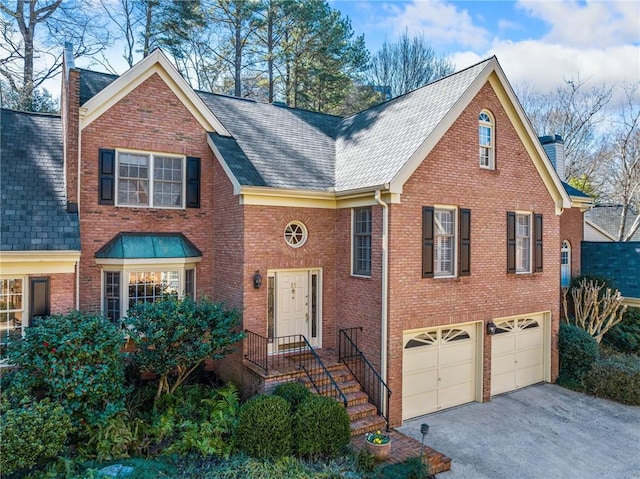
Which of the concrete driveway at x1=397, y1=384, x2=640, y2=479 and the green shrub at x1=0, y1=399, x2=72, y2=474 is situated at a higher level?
the green shrub at x1=0, y1=399, x2=72, y2=474

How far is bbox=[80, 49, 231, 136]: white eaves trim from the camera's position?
999cm

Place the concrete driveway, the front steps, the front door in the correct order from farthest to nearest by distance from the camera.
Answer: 1. the front door
2. the front steps
3. the concrete driveway

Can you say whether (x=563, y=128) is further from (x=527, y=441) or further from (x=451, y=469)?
(x=451, y=469)

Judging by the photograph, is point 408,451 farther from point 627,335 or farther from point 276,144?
point 627,335

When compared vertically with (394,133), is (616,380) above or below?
below

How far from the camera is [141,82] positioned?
35.1 ft

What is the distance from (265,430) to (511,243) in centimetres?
873

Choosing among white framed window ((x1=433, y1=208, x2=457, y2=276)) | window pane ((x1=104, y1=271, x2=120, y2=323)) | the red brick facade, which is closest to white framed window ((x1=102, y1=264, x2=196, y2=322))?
window pane ((x1=104, y1=271, x2=120, y2=323))

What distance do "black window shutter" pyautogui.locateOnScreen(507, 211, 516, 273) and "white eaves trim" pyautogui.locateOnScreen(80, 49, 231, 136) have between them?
8556 mm

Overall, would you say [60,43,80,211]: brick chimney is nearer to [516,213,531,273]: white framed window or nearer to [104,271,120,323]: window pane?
[104,271,120,323]: window pane

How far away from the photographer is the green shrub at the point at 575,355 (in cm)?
1282

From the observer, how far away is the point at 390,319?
9.72 metres

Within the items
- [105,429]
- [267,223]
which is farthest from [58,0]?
[105,429]

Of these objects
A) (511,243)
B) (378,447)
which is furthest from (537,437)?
(511,243)
